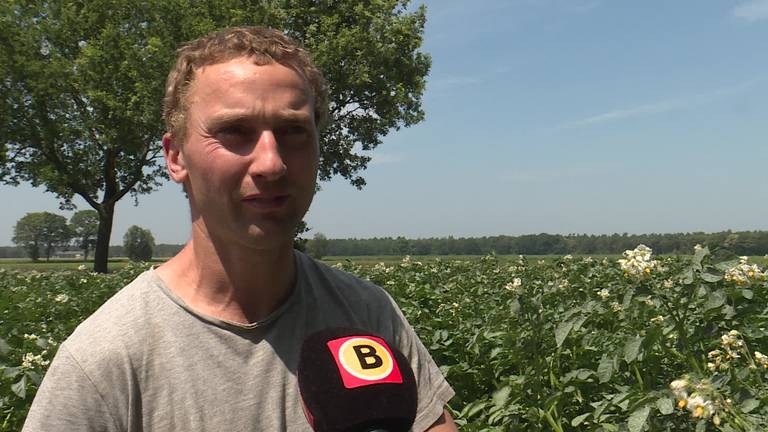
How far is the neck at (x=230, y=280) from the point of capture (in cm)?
169

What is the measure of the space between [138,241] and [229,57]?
122015 millimetres

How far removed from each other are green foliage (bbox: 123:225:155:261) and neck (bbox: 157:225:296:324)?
379 ft

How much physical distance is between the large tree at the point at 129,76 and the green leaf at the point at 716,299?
68.1 ft

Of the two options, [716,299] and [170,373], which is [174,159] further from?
[716,299]

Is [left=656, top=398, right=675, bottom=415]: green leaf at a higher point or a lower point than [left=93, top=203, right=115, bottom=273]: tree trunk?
lower

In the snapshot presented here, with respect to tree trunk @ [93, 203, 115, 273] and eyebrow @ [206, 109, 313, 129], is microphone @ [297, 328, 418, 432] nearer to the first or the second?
eyebrow @ [206, 109, 313, 129]

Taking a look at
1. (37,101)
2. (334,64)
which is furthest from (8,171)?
(334,64)

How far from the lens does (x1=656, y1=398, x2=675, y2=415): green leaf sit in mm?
2191

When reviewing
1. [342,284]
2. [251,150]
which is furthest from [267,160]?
[342,284]

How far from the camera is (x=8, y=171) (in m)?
29.7

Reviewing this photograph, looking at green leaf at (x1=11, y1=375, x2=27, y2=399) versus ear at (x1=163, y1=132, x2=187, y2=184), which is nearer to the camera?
ear at (x1=163, y1=132, x2=187, y2=184)

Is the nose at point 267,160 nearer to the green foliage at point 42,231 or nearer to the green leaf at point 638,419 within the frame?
the green leaf at point 638,419

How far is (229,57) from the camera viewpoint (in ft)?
5.41

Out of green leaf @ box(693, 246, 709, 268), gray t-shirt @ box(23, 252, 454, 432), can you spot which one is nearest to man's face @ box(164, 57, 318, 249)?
gray t-shirt @ box(23, 252, 454, 432)
